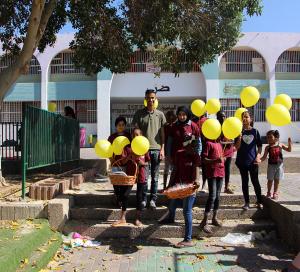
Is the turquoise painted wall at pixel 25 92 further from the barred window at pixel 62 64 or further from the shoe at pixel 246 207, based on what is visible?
the shoe at pixel 246 207

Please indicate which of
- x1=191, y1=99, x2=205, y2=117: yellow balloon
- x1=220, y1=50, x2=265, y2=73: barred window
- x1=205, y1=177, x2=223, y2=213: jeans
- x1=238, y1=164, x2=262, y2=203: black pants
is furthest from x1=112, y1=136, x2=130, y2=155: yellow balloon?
x1=220, y1=50, x2=265, y2=73: barred window

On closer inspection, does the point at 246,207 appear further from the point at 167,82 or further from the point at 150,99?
the point at 167,82

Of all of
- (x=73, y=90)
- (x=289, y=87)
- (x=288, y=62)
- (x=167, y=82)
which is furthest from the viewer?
(x=288, y=62)

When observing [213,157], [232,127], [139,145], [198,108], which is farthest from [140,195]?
[198,108]

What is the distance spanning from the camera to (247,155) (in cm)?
671

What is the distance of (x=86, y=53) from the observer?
1034 centimetres

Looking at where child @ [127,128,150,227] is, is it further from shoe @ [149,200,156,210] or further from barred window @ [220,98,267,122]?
barred window @ [220,98,267,122]

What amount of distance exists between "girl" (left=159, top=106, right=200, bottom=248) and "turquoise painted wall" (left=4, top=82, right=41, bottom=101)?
20.5 meters

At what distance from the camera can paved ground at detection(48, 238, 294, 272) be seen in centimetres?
Answer: 515

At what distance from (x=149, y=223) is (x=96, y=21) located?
5278 mm

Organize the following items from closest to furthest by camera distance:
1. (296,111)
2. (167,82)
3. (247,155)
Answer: (247,155) < (167,82) < (296,111)

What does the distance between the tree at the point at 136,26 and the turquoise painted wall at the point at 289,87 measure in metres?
15.4

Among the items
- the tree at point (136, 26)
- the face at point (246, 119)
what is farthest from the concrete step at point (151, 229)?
the tree at point (136, 26)

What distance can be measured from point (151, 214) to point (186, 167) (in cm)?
133
